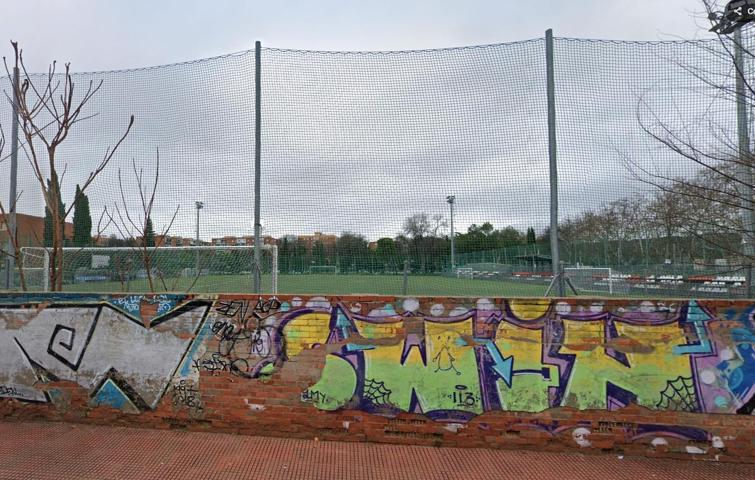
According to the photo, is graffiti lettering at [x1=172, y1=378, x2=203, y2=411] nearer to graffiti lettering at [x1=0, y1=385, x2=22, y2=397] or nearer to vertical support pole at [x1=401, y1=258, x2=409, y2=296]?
graffiti lettering at [x1=0, y1=385, x2=22, y2=397]

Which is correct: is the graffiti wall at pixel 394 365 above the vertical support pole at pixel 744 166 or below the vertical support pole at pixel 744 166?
below

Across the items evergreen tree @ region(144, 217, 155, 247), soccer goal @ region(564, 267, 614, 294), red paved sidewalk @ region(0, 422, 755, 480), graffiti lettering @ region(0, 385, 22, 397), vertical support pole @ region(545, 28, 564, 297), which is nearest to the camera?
red paved sidewalk @ region(0, 422, 755, 480)

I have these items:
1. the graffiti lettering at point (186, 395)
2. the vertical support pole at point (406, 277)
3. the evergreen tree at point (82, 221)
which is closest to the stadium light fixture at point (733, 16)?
the vertical support pole at point (406, 277)

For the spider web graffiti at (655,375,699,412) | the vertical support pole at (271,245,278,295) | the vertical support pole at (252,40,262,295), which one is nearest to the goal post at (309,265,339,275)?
the vertical support pole at (271,245,278,295)

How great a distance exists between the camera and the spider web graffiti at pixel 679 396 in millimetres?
3514

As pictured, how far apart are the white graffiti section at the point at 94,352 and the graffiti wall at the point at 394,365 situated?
14mm

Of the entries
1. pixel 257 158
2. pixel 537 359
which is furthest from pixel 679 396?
pixel 257 158

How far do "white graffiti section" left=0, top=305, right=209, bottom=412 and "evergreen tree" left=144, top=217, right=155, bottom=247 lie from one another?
1.59m

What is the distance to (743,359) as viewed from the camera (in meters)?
3.48

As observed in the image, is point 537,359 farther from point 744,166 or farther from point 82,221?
point 82,221

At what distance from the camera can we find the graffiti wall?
11.6 feet

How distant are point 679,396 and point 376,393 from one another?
2533mm

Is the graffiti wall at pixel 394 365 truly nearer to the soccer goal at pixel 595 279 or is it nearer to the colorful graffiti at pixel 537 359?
the colorful graffiti at pixel 537 359

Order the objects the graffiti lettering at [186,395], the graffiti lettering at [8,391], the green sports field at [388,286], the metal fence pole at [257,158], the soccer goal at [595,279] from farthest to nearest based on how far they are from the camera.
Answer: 1. the soccer goal at [595,279]
2. the metal fence pole at [257,158]
3. the green sports field at [388,286]
4. the graffiti lettering at [8,391]
5. the graffiti lettering at [186,395]
